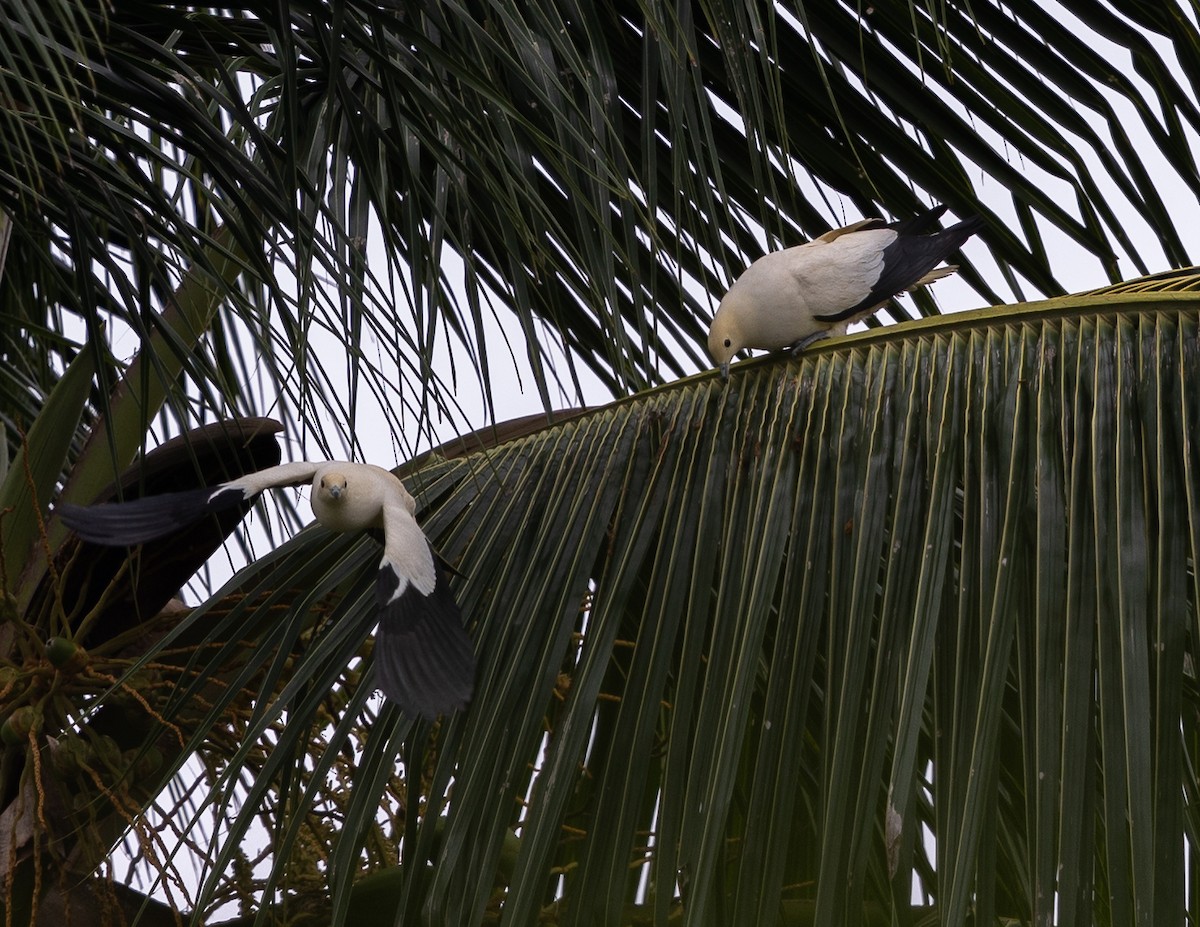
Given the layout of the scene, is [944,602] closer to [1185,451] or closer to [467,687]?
[1185,451]

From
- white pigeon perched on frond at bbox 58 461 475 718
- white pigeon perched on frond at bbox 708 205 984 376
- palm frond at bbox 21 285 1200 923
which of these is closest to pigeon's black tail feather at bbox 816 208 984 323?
white pigeon perched on frond at bbox 708 205 984 376

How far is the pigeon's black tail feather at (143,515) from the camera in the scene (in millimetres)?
1326

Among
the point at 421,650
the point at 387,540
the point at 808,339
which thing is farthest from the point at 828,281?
the point at 421,650

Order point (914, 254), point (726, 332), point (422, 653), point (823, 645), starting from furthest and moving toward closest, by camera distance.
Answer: point (914, 254) → point (726, 332) → point (823, 645) → point (422, 653)

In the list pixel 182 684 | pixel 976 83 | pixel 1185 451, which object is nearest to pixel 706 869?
pixel 1185 451

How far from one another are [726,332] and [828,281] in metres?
0.16

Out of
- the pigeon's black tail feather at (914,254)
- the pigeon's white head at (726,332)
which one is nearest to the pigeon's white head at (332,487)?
the pigeon's white head at (726,332)

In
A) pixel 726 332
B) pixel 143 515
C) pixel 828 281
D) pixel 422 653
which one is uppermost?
pixel 828 281

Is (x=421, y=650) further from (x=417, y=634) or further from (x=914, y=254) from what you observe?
(x=914, y=254)

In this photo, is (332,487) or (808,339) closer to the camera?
(332,487)

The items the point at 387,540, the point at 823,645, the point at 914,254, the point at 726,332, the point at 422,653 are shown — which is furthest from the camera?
the point at 914,254

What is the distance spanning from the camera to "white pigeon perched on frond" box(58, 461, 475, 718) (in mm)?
1141

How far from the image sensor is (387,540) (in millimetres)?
1353

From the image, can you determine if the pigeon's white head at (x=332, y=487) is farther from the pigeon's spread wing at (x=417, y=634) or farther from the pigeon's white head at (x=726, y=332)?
the pigeon's white head at (x=726, y=332)
